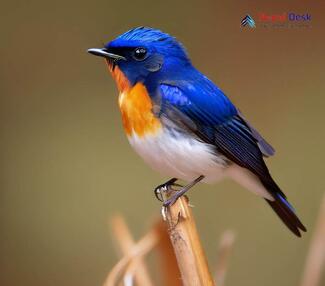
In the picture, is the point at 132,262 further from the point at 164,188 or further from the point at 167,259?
the point at 164,188

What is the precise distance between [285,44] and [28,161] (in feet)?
2.22

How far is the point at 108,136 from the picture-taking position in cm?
180

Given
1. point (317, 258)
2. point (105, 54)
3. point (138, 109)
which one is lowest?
point (317, 258)

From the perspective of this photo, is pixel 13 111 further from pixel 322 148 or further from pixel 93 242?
pixel 322 148

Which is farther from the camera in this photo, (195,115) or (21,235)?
(21,235)

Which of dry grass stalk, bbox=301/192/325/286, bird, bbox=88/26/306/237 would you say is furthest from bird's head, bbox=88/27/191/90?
dry grass stalk, bbox=301/192/325/286

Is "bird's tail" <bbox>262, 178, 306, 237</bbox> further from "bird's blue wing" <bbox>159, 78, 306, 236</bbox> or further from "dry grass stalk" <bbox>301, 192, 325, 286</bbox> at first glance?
"dry grass stalk" <bbox>301, 192, 325, 286</bbox>

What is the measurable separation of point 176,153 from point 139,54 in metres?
0.18

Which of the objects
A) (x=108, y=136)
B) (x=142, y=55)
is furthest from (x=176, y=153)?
(x=108, y=136)

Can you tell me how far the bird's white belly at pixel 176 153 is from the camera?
1.22m

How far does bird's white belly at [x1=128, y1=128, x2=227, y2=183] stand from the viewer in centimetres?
122

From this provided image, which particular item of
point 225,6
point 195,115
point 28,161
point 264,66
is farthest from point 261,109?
point 28,161

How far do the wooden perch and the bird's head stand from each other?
264 mm

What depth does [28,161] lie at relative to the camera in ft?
5.73
